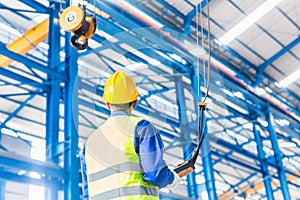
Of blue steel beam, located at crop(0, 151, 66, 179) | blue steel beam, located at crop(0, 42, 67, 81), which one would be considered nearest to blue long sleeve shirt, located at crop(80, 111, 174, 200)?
blue steel beam, located at crop(0, 151, 66, 179)

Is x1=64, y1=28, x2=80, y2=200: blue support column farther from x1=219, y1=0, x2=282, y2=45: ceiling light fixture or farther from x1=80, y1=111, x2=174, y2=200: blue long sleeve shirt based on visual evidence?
x1=219, y1=0, x2=282, y2=45: ceiling light fixture

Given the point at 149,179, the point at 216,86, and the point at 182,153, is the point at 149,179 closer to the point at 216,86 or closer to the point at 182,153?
the point at 182,153

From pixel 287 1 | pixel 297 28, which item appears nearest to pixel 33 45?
pixel 287 1

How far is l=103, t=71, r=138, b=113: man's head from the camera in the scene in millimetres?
2324

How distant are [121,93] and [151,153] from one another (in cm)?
39

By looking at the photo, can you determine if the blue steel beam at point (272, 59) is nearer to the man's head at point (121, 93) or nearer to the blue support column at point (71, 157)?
the blue support column at point (71, 157)

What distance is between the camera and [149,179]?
2.23 metres

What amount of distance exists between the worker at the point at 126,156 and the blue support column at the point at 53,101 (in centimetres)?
521

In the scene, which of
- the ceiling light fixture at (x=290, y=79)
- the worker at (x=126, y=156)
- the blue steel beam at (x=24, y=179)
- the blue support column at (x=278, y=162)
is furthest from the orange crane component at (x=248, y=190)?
the worker at (x=126, y=156)

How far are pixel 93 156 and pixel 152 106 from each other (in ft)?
1.46

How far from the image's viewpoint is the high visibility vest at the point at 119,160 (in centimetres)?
223

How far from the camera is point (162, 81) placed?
8.61 ft

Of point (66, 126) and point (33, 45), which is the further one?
point (33, 45)

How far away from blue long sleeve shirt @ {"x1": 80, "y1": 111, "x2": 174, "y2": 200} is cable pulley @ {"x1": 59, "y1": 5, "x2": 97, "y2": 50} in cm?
126
